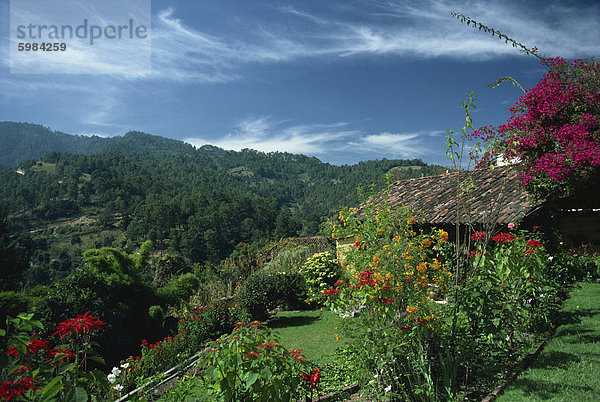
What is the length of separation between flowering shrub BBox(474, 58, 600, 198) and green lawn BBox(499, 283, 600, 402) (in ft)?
13.8

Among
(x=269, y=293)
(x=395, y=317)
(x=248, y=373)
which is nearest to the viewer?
(x=248, y=373)

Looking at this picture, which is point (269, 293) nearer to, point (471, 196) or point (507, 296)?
point (471, 196)

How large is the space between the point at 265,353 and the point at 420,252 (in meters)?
2.61

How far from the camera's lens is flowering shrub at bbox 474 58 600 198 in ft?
26.6

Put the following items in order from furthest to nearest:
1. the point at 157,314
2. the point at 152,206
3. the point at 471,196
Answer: the point at 152,206
the point at 157,314
the point at 471,196

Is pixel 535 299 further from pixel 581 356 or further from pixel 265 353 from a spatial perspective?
pixel 265 353

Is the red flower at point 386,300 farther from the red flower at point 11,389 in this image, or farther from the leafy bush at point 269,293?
the leafy bush at point 269,293

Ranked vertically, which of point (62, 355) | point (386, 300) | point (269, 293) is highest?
point (62, 355)

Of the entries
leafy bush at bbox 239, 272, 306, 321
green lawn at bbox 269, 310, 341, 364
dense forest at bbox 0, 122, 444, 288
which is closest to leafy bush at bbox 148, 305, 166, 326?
leafy bush at bbox 239, 272, 306, 321

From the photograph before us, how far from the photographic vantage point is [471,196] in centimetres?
823

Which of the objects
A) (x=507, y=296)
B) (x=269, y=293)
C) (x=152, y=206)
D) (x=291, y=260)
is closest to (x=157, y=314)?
(x=269, y=293)

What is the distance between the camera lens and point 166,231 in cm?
5806

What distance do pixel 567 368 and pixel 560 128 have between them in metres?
7.40

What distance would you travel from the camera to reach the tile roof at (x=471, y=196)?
8477mm
